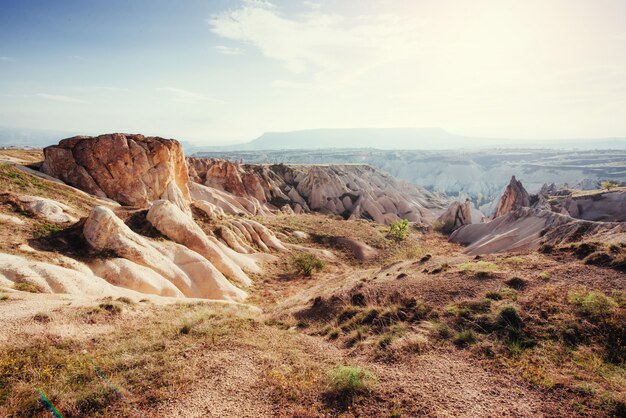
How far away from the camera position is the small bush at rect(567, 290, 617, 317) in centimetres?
1010

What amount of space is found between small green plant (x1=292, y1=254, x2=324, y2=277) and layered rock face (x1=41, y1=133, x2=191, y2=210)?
14844 millimetres

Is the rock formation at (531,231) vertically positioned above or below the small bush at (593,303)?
below

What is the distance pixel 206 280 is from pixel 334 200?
215 feet

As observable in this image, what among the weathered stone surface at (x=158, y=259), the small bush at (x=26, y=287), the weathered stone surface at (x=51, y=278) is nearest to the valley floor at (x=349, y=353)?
the small bush at (x=26, y=287)

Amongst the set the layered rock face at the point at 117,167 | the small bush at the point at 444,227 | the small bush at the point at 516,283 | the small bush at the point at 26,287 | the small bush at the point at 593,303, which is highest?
the layered rock face at the point at 117,167

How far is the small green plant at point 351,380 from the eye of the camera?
776 cm

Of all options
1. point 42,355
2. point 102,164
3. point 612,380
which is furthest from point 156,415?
point 102,164

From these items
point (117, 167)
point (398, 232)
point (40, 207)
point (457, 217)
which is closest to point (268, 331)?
point (40, 207)

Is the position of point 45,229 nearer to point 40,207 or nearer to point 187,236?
point 40,207

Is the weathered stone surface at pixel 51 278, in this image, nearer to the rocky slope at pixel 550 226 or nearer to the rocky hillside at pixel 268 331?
the rocky hillside at pixel 268 331

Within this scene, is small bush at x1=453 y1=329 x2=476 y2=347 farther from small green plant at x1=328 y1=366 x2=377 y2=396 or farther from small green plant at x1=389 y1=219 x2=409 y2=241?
small green plant at x1=389 y1=219 x2=409 y2=241

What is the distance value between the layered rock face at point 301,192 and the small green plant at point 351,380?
65.2 meters

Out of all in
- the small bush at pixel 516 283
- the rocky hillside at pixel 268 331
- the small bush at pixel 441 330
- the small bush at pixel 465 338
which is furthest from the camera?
the small bush at pixel 516 283

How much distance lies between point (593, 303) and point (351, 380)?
918 cm
